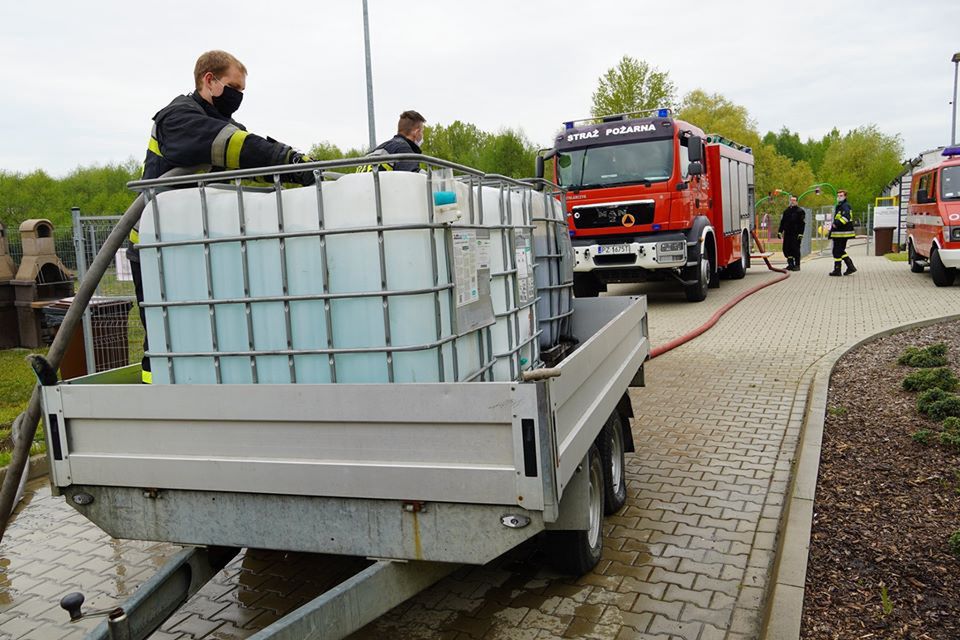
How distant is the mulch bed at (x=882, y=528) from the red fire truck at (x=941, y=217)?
888 centimetres

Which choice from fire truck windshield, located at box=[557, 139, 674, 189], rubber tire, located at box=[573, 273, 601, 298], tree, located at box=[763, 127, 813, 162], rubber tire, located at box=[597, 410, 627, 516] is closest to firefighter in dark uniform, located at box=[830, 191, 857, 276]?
rubber tire, located at box=[573, 273, 601, 298]

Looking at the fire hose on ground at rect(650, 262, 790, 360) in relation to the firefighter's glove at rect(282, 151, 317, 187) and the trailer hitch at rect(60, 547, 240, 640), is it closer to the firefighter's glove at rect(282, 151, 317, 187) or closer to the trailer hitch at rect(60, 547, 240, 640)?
the firefighter's glove at rect(282, 151, 317, 187)

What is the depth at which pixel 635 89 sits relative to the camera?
119ft

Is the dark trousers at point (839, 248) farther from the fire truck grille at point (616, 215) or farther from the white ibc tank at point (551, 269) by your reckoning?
the white ibc tank at point (551, 269)

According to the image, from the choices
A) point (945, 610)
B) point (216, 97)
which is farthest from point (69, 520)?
point (945, 610)

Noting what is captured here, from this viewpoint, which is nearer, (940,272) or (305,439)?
(305,439)

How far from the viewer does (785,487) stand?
4.88m

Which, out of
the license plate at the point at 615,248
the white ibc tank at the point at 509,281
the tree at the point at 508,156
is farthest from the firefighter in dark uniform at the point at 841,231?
the tree at the point at 508,156

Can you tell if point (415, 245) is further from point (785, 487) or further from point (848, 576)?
point (785, 487)

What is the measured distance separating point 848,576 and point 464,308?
2411 millimetres

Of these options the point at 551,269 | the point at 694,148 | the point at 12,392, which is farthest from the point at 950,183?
the point at 12,392

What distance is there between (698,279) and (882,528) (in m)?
9.80

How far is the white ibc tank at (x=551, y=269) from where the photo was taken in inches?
193

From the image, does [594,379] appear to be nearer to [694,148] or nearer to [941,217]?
[694,148]
